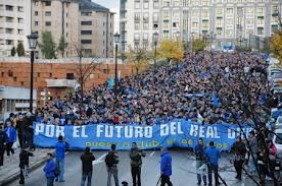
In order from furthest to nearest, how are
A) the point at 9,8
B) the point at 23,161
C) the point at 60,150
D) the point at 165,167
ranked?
the point at 9,8
the point at 60,150
the point at 23,161
the point at 165,167

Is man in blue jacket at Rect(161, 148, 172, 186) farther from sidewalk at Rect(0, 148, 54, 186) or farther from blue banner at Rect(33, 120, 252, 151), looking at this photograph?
blue banner at Rect(33, 120, 252, 151)

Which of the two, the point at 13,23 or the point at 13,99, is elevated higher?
the point at 13,23

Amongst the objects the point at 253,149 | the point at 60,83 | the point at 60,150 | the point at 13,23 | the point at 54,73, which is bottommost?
the point at 60,150

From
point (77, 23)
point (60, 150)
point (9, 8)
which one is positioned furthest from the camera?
point (77, 23)

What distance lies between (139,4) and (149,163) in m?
133

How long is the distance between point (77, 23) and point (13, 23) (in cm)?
2566

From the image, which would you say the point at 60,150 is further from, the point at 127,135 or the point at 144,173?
the point at 127,135

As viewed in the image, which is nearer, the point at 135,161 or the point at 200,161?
the point at 135,161

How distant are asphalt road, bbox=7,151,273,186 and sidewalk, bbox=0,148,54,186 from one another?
258 mm

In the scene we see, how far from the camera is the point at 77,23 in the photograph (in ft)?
503

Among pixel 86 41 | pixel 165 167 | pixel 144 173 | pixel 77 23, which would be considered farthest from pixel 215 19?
pixel 165 167

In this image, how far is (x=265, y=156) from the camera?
684cm

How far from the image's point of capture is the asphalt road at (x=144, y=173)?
22.1 meters

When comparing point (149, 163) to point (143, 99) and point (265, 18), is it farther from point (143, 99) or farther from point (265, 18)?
point (265, 18)
